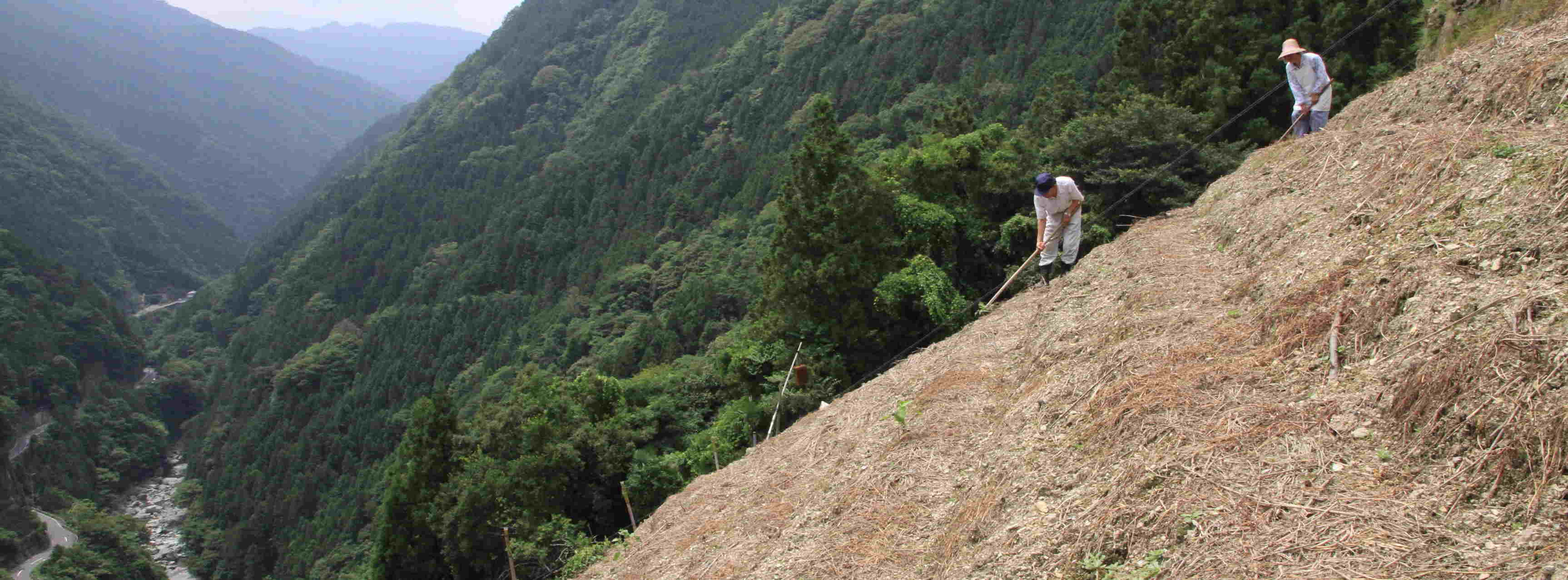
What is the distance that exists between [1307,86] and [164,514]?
282 ft

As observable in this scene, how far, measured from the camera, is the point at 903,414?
285 inches

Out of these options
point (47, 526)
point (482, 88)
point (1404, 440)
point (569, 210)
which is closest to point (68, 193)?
point (482, 88)

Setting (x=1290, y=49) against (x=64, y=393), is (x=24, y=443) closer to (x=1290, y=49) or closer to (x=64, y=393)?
(x=64, y=393)

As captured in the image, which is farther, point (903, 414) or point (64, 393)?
point (64, 393)

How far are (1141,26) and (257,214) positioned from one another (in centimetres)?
20163

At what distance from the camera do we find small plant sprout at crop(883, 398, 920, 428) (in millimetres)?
7055

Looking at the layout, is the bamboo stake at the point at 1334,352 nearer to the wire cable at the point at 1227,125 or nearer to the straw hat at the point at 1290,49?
the straw hat at the point at 1290,49

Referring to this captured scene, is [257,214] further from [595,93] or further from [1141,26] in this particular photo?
[1141,26]

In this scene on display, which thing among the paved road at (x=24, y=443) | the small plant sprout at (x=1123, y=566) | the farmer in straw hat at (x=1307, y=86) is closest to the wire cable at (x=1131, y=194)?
the farmer in straw hat at (x=1307, y=86)

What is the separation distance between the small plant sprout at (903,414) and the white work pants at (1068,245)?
2932mm

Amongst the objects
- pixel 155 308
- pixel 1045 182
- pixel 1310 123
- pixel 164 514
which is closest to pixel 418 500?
pixel 1045 182

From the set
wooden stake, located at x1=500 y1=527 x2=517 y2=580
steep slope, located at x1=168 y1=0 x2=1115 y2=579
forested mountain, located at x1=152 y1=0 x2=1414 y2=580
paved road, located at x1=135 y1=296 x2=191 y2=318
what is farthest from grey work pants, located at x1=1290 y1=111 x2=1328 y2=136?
paved road, located at x1=135 y1=296 x2=191 y2=318

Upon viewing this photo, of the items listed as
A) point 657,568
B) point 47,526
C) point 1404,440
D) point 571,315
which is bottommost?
point 47,526

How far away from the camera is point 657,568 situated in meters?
7.38
